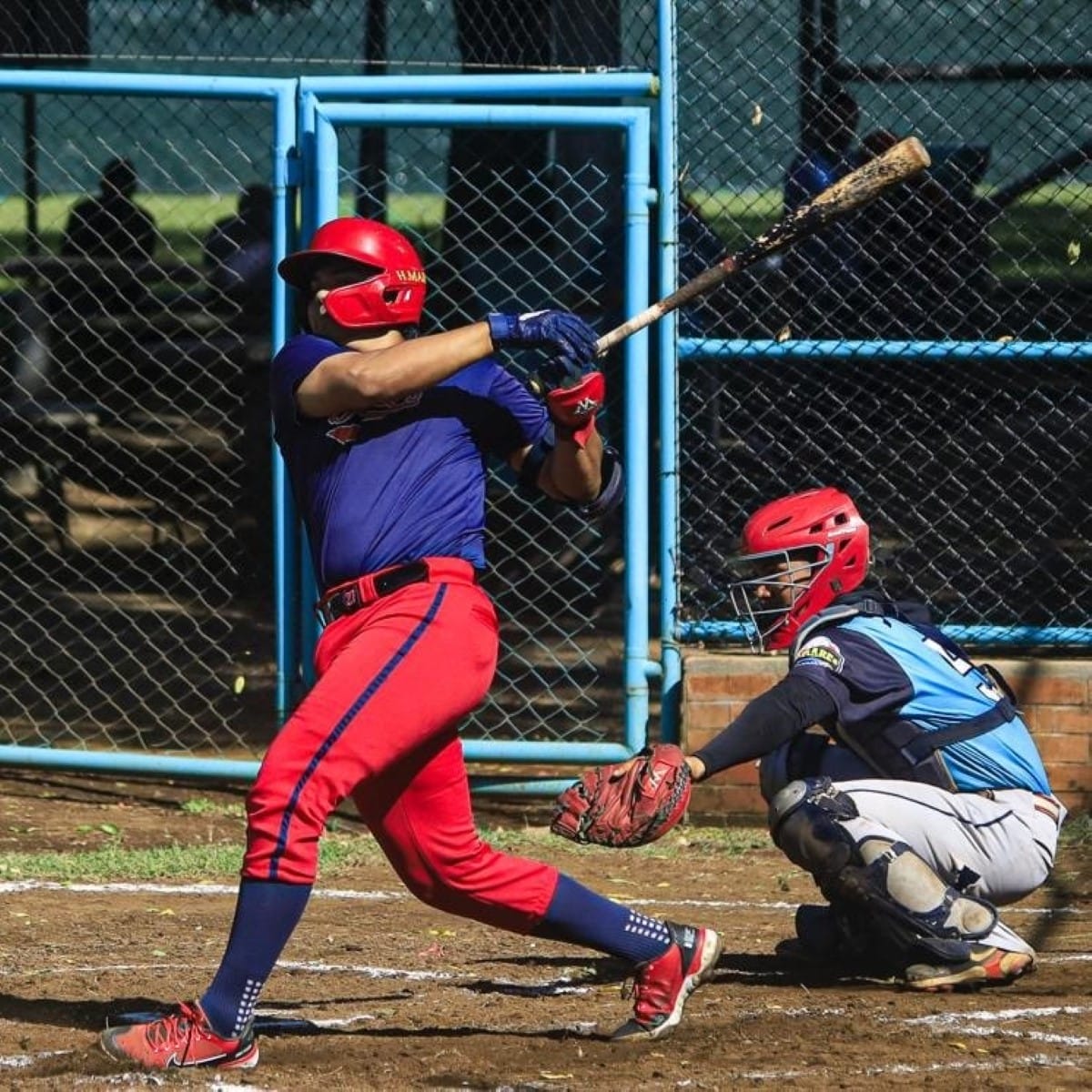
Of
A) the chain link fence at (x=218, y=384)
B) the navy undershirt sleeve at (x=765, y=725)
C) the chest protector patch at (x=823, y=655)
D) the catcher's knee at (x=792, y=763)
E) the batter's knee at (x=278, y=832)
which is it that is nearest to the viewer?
the batter's knee at (x=278, y=832)

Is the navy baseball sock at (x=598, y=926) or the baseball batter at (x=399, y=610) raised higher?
the baseball batter at (x=399, y=610)

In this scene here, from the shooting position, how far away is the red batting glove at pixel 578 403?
12.8ft

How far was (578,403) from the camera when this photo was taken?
12.9ft

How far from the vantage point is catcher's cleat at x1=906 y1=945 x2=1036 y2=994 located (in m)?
4.40

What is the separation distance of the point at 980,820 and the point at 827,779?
1.25 feet

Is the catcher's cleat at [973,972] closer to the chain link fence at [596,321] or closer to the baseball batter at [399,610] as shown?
the baseball batter at [399,610]

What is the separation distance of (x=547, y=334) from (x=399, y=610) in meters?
0.63

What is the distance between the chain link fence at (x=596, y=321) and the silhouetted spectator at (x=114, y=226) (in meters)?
0.04

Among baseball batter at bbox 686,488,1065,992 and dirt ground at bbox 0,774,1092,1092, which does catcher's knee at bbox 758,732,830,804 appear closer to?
baseball batter at bbox 686,488,1065,992

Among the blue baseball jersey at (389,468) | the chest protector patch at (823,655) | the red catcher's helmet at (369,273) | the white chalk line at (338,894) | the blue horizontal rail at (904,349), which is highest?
the red catcher's helmet at (369,273)

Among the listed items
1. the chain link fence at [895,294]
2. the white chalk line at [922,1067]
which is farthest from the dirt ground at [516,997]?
the chain link fence at [895,294]

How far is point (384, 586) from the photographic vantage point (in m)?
3.91

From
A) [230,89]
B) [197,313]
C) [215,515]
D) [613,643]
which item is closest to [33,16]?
[197,313]

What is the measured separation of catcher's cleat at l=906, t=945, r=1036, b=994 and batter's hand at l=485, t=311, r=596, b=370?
5.48 ft
